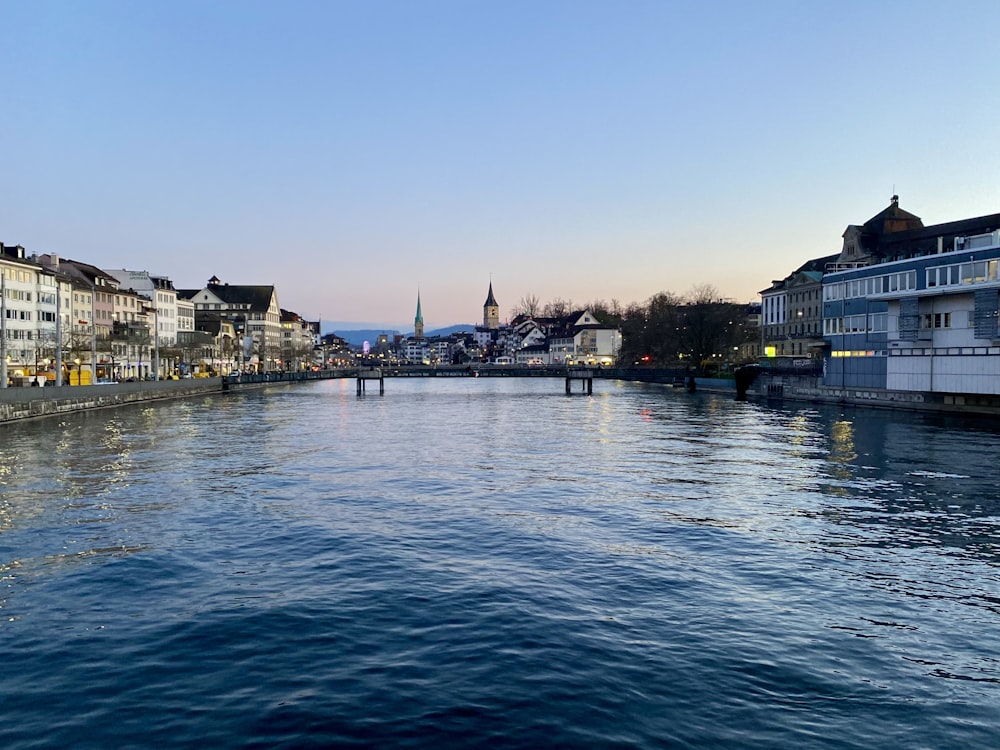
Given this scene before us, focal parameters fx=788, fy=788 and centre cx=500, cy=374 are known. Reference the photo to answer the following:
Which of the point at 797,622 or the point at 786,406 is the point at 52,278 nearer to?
the point at 786,406

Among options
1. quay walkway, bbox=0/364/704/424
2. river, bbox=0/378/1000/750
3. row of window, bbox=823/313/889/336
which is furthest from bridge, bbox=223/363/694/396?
river, bbox=0/378/1000/750

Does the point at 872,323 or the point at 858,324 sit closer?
the point at 872,323

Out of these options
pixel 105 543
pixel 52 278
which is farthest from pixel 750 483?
pixel 52 278

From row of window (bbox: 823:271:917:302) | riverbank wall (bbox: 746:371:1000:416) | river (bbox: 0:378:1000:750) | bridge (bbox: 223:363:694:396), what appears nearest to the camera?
river (bbox: 0:378:1000:750)

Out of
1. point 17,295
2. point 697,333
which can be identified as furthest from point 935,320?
point 17,295

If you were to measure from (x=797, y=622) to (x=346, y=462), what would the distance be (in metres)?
27.6

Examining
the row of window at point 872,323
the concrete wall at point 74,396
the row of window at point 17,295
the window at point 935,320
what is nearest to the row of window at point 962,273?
the window at point 935,320

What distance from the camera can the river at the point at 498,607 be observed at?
10.9m

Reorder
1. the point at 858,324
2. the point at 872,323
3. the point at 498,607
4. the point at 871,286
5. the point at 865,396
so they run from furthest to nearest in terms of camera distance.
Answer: the point at 858,324
the point at 865,396
the point at 871,286
the point at 872,323
the point at 498,607

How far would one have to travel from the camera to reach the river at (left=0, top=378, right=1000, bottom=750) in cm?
1093

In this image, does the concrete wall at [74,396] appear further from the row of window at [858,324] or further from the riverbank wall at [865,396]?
the row of window at [858,324]

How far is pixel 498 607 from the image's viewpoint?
1575 cm

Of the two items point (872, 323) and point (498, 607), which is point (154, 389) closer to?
point (872, 323)

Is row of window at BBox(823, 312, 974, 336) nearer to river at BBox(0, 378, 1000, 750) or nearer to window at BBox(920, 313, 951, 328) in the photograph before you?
window at BBox(920, 313, 951, 328)
